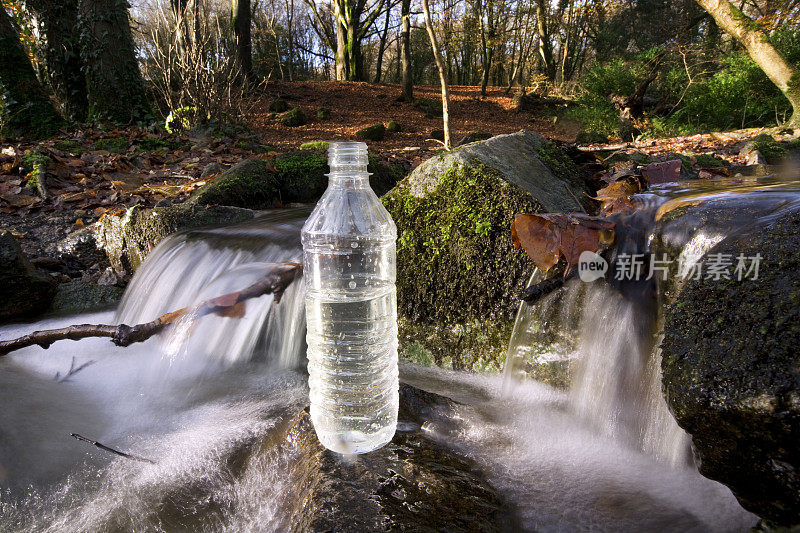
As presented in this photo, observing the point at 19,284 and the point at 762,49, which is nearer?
the point at 19,284

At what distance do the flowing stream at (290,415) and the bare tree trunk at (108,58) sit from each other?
6838 millimetres

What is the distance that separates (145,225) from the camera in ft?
15.1

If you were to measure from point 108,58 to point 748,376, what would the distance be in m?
10.4

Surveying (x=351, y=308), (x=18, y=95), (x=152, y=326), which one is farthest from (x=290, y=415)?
(x=18, y=95)

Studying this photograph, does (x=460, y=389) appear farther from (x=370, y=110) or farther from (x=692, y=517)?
(x=370, y=110)

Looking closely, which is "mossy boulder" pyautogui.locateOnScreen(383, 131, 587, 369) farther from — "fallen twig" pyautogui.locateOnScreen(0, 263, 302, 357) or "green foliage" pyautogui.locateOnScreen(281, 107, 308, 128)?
"green foliage" pyautogui.locateOnScreen(281, 107, 308, 128)

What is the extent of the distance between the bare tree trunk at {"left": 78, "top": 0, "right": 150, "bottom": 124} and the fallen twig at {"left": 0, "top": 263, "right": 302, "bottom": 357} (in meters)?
7.65

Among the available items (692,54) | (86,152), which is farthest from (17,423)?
(692,54)

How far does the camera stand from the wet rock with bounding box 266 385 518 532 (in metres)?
1.36

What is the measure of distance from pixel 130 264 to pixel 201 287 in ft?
4.85

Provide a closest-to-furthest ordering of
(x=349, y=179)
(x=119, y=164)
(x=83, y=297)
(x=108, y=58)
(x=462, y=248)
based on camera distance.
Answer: (x=349, y=179)
(x=462, y=248)
(x=83, y=297)
(x=119, y=164)
(x=108, y=58)

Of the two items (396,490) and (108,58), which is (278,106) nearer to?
(108,58)

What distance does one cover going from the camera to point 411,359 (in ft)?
9.73

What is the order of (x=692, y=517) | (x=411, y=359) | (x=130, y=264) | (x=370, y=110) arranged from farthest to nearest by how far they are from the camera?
1. (x=370, y=110)
2. (x=130, y=264)
3. (x=411, y=359)
4. (x=692, y=517)
